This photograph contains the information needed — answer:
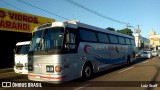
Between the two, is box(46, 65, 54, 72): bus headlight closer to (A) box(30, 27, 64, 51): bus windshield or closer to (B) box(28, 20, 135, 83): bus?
(B) box(28, 20, 135, 83): bus

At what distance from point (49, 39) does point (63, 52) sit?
99 centimetres

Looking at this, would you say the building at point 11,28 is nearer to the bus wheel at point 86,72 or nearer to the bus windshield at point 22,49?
the bus windshield at point 22,49

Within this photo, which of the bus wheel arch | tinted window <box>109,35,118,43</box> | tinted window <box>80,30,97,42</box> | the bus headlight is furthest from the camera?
tinted window <box>109,35,118,43</box>

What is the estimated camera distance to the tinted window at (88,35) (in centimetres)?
1192

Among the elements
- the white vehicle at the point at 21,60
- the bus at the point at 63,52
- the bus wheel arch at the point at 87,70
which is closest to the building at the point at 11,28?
the white vehicle at the point at 21,60

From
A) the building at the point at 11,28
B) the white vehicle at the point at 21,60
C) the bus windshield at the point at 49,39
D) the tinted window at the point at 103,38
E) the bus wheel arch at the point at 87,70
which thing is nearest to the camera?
the bus windshield at the point at 49,39

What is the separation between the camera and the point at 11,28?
2516 centimetres

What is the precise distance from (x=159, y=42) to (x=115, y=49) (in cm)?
11463

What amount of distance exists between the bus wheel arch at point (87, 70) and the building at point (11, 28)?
1489 cm

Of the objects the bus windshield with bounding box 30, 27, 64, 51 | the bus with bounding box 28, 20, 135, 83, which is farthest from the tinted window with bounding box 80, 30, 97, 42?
the bus windshield with bounding box 30, 27, 64, 51

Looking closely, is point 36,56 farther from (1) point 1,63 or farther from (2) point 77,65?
(1) point 1,63

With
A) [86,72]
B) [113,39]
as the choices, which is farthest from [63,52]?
[113,39]

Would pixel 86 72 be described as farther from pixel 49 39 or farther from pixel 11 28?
pixel 11 28

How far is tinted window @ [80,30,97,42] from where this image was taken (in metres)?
11.9
